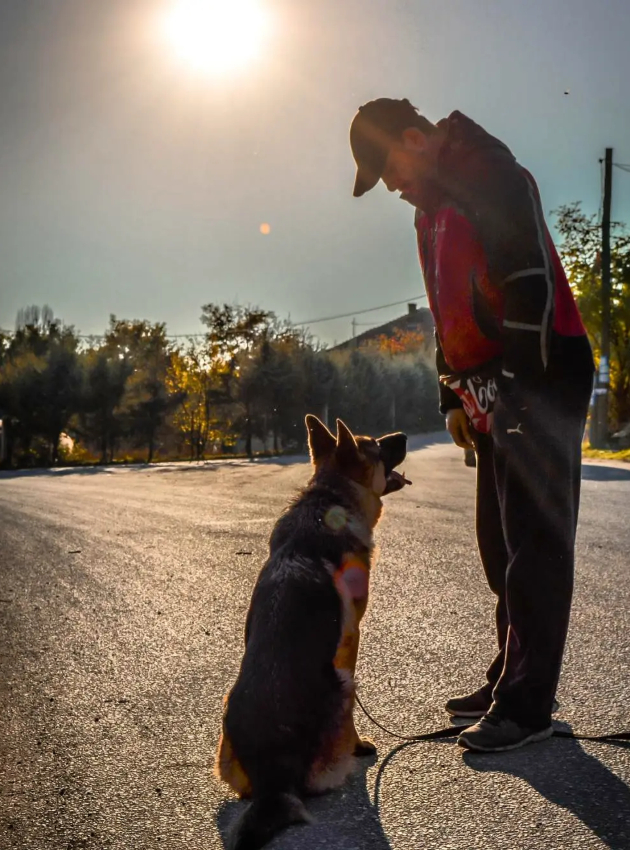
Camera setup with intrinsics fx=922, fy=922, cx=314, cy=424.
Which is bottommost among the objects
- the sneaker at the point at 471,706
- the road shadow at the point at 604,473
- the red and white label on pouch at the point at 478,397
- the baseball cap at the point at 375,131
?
the sneaker at the point at 471,706

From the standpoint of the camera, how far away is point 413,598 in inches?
241

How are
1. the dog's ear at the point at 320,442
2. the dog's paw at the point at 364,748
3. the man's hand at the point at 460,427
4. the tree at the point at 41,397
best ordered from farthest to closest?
the tree at the point at 41,397 < the man's hand at the point at 460,427 < the dog's ear at the point at 320,442 < the dog's paw at the point at 364,748

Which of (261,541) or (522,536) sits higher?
(522,536)

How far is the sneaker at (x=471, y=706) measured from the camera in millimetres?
3787

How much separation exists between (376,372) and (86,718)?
5471 cm

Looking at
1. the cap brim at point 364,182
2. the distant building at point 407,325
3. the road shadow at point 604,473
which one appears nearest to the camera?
the cap brim at point 364,182

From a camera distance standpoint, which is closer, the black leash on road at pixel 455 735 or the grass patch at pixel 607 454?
the black leash on road at pixel 455 735

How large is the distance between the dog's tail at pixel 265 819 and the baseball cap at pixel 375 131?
96.8 inches

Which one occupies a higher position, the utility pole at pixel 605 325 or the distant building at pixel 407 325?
the distant building at pixel 407 325

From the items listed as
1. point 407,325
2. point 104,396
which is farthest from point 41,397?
point 407,325

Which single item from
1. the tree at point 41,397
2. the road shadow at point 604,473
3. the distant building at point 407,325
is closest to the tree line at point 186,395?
the tree at point 41,397

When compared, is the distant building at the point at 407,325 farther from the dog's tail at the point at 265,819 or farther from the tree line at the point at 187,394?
the dog's tail at the point at 265,819

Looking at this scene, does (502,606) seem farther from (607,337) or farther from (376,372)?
(376,372)

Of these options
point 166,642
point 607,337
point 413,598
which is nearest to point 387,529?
point 413,598
